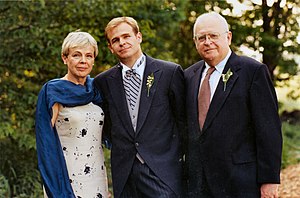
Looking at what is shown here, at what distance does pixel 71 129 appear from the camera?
4195 millimetres

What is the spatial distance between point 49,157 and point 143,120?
737mm

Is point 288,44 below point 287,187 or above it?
above

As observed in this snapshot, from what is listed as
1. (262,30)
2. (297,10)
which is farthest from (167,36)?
(297,10)

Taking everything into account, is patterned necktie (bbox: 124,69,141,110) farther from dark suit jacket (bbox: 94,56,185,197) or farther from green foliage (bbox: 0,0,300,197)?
green foliage (bbox: 0,0,300,197)

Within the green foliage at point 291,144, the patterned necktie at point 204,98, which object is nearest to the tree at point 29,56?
the patterned necktie at point 204,98

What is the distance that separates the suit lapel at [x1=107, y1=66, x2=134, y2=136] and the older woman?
16cm

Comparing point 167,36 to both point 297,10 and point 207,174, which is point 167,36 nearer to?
point 297,10

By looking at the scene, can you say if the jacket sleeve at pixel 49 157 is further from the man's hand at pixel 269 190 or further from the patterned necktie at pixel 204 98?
the man's hand at pixel 269 190

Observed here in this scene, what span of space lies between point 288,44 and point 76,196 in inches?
308

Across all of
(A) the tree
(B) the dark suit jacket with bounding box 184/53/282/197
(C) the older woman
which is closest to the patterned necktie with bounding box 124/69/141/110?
(C) the older woman

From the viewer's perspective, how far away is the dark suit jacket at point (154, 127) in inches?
163

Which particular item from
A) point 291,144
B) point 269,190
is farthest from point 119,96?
point 291,144

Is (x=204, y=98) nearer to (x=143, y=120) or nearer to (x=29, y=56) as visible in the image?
(x=143, y=120)

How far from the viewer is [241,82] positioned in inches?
155
